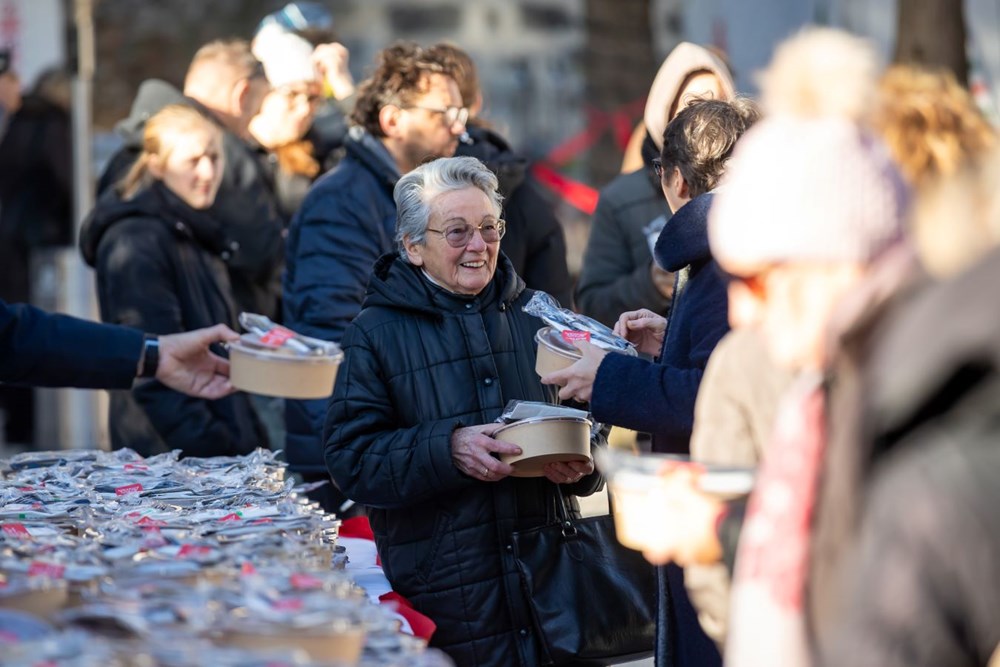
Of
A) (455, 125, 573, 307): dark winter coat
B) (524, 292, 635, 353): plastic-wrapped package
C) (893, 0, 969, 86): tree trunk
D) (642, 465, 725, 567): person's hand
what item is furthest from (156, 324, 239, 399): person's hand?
(893, 0, 969, 86): tree trunk

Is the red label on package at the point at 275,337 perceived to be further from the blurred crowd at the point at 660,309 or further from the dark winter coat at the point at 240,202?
the dark winter coat at the point at 240,202

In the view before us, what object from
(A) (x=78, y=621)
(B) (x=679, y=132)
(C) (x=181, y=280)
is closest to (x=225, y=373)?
(C) (x=181, y=280)

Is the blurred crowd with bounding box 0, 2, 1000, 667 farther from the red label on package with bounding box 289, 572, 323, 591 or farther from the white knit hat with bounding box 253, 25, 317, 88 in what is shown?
the red label on package with bounding box 289, 572, 323, 591

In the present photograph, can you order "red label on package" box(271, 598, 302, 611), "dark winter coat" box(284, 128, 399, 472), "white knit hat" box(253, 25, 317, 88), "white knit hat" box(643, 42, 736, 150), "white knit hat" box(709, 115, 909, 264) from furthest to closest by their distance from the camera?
"white knit hat" box(253, 25, 317, 88)
"dark winter coat" box(284, 128, 399, 472)
"white knit hat" box(643, 42, 736, 150)
"red label on package" box(271, 598, 302, 611)
"white knit hat" box(709, 115, 909, 264)

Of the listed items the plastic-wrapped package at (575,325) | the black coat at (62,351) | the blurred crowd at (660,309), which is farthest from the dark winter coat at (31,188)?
the plastic-wrapped package at (575,325)

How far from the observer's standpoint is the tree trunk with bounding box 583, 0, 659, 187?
1231 centimetres

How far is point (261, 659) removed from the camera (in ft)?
7.12

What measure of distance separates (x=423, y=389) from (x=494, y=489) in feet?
1.00

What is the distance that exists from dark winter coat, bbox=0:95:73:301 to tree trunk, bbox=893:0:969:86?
197 inches

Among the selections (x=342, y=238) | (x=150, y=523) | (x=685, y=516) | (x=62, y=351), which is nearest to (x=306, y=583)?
(x=685, y=516)

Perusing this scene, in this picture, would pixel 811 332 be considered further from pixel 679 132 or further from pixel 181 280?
pixel 181 280

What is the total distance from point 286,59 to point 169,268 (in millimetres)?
1784

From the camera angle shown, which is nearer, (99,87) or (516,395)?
(516,395)

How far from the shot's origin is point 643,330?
3.98 m
